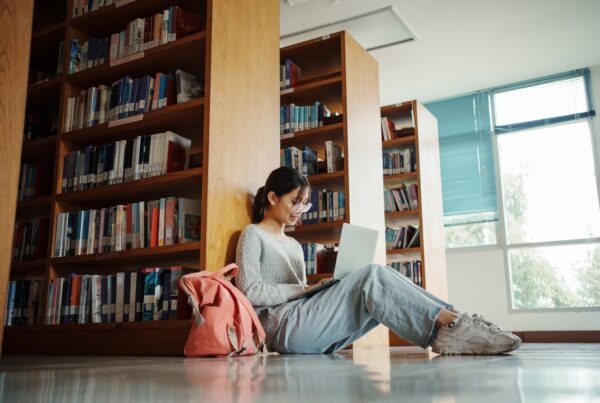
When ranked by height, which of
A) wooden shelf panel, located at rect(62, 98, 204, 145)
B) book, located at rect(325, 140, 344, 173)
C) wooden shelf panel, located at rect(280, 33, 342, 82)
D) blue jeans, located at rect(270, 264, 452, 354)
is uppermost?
wooden shelf panel, located at rect(280, 33, 342, 82)

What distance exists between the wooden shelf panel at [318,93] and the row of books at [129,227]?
1.52 m

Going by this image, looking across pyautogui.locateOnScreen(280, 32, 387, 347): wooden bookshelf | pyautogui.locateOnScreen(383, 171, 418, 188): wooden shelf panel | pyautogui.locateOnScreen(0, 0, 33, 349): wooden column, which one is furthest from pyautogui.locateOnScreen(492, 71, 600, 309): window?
pyautogui.locateOnScreen(0, 0, 33, 349): wooden column

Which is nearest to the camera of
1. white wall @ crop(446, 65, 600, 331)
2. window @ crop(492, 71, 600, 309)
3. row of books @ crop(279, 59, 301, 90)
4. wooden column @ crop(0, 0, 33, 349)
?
wooden column @ crop(0, 0, 33, 349)

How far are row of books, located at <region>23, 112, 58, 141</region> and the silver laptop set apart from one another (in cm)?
220

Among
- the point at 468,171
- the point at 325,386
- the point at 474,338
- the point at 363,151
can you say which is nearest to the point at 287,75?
the point at 363,151

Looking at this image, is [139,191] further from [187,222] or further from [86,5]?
[86,5]

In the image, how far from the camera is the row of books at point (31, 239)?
3.14 metres

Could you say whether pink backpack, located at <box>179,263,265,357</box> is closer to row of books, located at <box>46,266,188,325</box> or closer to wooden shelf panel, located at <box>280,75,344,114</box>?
row of books, located at <box>46,266,188,325</box>

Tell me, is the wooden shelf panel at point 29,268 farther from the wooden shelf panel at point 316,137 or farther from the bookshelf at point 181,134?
the wooden shelf panel at point 316,137

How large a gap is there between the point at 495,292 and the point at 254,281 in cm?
466

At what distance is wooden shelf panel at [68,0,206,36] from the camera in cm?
301

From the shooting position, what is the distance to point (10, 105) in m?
1.40

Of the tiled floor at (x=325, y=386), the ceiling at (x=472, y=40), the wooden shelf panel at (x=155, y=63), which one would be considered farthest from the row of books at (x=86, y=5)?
the tiled floor at (x=325, y=386)

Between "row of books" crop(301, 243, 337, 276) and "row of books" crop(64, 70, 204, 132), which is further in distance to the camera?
"row of books" crop(301, 243, 337, 276)
